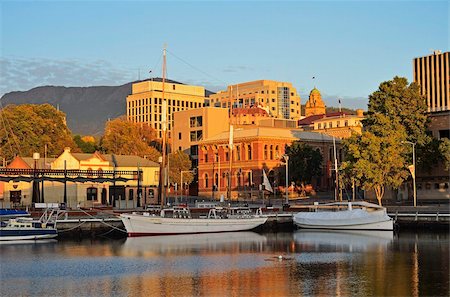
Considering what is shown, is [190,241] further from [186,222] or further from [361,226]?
[361,226]

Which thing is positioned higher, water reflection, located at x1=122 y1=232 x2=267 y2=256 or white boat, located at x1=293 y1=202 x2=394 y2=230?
white boat, located at x1=293 y1=202 x2=394 y2=230

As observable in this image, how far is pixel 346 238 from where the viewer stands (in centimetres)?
6988

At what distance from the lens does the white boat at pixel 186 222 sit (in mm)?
71375

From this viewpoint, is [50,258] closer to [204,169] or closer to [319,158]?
[319,158]

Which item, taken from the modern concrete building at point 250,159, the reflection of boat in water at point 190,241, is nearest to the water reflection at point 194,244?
the reflection of boat in water at point 190,241

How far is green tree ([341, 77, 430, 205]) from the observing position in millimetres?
89250

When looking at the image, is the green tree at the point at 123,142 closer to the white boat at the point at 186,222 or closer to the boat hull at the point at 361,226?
the white boat at the point at 186,222

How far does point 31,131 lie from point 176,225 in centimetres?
6395

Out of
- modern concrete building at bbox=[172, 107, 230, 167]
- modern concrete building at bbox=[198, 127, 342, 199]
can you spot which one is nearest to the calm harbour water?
modern concrete building at bbox=[198, 127, 342, 199]

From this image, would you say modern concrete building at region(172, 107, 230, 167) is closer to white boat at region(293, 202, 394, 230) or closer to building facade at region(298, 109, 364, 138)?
building facade at region(298, 109, 364, 138)

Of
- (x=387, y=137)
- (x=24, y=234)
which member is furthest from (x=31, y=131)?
(x=387, y=137)

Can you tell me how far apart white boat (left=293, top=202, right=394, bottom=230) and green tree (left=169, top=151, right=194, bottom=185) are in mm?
66596

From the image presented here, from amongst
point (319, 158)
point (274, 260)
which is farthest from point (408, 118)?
point (274, 260)

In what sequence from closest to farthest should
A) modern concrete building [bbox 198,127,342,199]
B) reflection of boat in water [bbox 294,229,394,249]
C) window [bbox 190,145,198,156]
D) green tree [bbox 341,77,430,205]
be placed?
reflection of boat in water [bbox 294,229,394,249] → green tree [bbox 341,77,430,205] → modern concrete building [bbox 198,127,342,199] → window [bbox 190,145,198,156]
